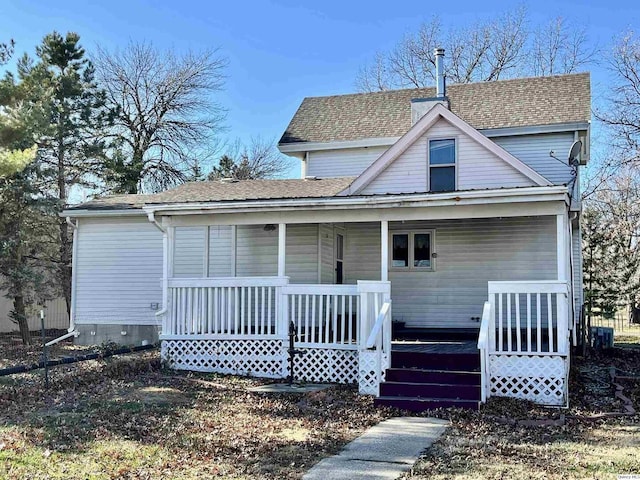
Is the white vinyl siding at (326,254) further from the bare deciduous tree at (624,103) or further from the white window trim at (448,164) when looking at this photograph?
the bare deciduous tree at (624,103)

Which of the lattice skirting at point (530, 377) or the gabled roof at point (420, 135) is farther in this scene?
the gabled roof at point (420, 135)

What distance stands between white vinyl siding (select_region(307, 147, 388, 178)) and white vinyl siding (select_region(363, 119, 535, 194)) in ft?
8.68

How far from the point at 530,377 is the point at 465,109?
9131 mm

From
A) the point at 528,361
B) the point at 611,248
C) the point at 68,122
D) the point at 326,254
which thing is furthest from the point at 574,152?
the point at 68,122

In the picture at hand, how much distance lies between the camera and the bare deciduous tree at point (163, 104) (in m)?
26.9

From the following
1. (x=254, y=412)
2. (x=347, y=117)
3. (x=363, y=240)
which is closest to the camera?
(x=254, y=412)

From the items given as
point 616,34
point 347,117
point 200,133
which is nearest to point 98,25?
point 200,133

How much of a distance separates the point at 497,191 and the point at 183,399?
550 centimetres

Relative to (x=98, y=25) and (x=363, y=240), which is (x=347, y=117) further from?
(x=98, y=25)

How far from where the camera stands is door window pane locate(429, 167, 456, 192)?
13.1 m

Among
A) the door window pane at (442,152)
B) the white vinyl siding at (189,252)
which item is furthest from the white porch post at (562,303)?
the white vinyl siding at (189,252)

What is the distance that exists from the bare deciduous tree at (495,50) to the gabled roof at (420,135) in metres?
19.1

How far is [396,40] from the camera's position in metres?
33.0

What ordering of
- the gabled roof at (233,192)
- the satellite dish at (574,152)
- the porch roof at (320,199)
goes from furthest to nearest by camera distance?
the satellite dish at (574,152), the gabled roof at (233,192), the porch roof at (320,199)
